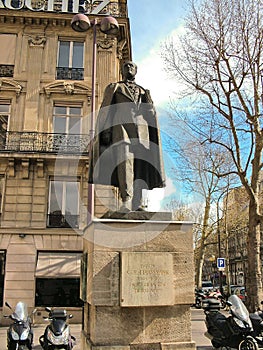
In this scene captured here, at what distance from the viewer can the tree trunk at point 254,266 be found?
14.5 m

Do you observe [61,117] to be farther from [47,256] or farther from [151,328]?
[151,328]

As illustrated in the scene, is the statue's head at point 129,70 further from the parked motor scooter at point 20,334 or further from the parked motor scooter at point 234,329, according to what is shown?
the parked motor scooter at point 20,334

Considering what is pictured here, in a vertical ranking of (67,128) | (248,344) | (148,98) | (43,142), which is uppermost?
(67,128)

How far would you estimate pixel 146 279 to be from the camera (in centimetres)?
439

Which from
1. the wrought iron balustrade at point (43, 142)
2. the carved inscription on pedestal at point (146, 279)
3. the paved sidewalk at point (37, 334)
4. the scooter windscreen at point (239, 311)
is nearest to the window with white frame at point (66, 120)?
the wrought iron balustrade at point (43, 142)

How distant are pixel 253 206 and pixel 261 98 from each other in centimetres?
446

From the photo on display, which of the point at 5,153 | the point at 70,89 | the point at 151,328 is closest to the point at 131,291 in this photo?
A: the point at 151,328

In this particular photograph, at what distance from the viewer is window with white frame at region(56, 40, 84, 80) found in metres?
19.6

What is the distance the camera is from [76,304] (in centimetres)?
1664

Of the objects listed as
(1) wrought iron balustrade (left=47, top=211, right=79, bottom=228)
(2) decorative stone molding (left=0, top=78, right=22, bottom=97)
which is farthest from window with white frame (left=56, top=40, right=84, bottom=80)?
(1) wrought iron balustrade (left=47, top=211, right=79, bottom=228)

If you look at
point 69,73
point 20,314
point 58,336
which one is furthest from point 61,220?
point 58,336

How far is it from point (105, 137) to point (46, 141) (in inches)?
529

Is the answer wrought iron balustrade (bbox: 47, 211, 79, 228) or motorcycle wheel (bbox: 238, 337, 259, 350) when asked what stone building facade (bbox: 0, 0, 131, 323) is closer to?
wrought iron balustrade (bbox: 47, 211, 79, 228)

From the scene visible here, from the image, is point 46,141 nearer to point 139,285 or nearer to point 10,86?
point 10,86
